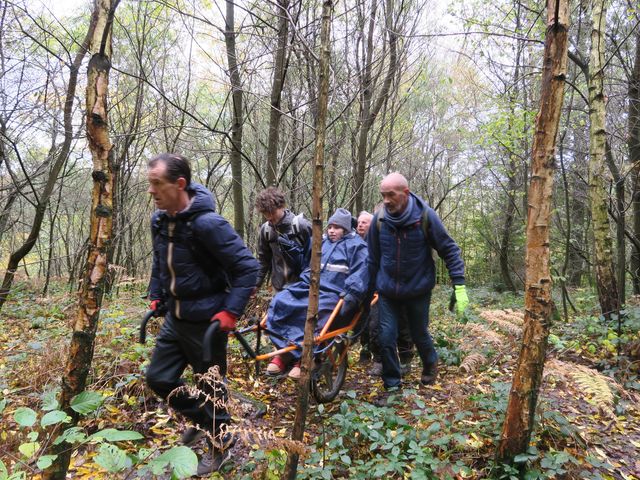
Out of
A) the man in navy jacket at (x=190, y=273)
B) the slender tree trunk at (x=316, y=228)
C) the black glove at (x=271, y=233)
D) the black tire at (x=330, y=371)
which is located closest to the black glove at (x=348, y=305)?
the black tire at (x=330, y=371)

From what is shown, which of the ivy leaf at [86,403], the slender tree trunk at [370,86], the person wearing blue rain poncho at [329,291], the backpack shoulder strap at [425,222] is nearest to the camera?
the ivy leaf at [86,403]

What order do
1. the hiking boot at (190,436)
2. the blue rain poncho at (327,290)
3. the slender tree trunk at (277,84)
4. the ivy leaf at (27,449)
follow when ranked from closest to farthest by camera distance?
1. the ivy leaf at (27,449)
2. the hiking boot at (190,436)
3. the blue rain poncho at (327,290)
4. the slender tree trunk at (277,84)

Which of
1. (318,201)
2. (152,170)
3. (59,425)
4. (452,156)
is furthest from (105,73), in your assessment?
(452,156)

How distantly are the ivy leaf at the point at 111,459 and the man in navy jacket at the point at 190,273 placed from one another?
0.96 metres

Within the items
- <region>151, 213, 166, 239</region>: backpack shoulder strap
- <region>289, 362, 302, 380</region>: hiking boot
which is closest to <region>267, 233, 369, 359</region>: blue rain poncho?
<region>289, 362, 302, 380</region>: hiking boot

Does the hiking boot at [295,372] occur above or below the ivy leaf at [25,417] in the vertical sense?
below

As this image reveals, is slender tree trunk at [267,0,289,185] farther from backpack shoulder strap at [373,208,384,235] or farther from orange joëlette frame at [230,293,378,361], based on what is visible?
orange joëlette frame at [230,293,378,361]

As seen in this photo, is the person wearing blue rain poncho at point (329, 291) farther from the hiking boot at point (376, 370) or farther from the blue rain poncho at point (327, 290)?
the hiking boot at point (376, 370)

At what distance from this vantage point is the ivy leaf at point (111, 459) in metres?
1.49

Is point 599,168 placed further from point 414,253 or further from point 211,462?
point 211,462

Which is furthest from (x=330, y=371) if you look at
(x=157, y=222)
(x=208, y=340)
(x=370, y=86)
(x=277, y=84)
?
(x=370, y=86)

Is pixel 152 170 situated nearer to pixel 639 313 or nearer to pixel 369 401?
pixel 369 401

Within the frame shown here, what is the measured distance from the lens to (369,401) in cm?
410

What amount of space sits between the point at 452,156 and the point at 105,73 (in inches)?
674
